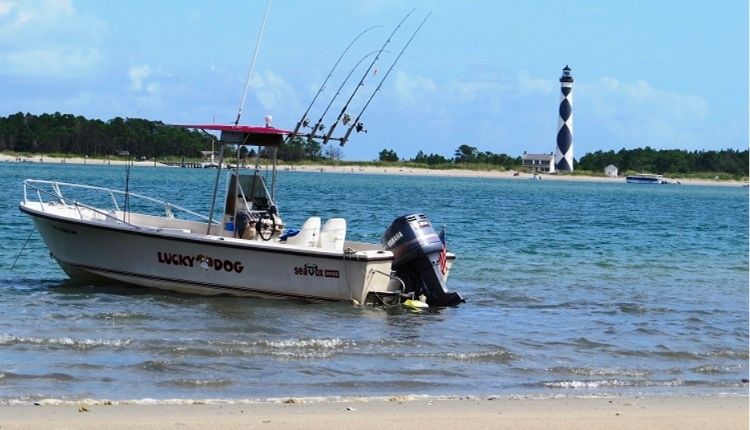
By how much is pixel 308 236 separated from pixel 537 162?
151 metres

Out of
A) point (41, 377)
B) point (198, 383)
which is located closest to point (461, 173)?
point (198, 383)

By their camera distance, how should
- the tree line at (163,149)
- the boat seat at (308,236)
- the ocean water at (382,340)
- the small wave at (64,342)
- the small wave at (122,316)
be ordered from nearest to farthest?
the ocean water at (382,340)
the small wave at (64,342)
the small wave at (122,316)
the boat seat at (308,236)
the tree line at (163,149)

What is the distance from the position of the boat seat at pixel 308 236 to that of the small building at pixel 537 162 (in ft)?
477

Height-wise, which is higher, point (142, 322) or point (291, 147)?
point (291, 147)

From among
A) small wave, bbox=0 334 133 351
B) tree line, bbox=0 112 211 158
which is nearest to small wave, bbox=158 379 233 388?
small wave, bbox=0 334 133 351

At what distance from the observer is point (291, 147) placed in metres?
16.6

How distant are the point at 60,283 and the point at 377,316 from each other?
5254 mm

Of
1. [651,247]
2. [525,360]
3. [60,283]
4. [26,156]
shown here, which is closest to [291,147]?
[60,283]

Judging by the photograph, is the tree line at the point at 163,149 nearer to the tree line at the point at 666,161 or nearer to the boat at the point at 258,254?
the tree line at the point at 666,161

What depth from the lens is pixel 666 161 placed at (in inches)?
6604

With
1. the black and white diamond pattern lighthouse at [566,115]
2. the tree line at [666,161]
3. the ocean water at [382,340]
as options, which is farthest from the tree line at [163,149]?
the ocean water at [382,340]

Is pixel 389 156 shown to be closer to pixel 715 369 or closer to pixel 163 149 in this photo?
pixel 163 149

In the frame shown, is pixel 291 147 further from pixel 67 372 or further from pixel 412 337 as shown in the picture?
pixel 67 372

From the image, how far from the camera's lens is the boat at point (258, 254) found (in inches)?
580
